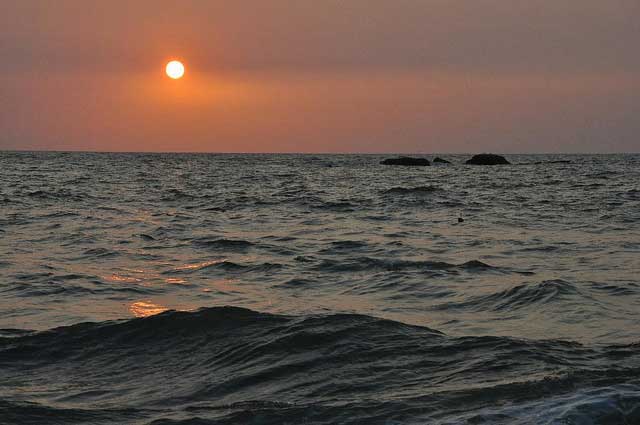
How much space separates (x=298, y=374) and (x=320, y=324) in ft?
6.06

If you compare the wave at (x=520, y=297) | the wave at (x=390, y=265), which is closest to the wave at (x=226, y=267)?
the wave at (x=390, y=265)

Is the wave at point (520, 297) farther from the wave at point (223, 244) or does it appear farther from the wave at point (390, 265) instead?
the wave at point (223, 244)

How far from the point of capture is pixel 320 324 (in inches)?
376

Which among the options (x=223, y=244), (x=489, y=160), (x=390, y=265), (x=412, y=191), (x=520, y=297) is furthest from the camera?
(x=489, y=160)

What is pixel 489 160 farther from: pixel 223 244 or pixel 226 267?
pixel 226 267

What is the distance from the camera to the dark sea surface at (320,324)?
6574 mm

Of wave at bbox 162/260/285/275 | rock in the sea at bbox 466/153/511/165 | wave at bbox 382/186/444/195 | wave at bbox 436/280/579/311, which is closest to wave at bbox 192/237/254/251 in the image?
wave at bbox 162/260/285/275

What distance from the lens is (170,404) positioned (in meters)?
6.88

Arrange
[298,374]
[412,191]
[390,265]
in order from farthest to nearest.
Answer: [412,191]
[390,265]
[298,374]

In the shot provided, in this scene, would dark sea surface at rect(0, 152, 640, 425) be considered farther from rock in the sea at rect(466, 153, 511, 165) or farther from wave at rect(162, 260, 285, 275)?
rock in the sea at rect(466, 153, 511, 165)

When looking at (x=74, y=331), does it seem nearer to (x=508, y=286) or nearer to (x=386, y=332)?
(x=386, y=332)

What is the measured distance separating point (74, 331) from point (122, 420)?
3.40m

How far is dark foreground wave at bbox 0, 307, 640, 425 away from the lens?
20.6 ft

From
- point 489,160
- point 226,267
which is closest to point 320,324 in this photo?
point 226,267
